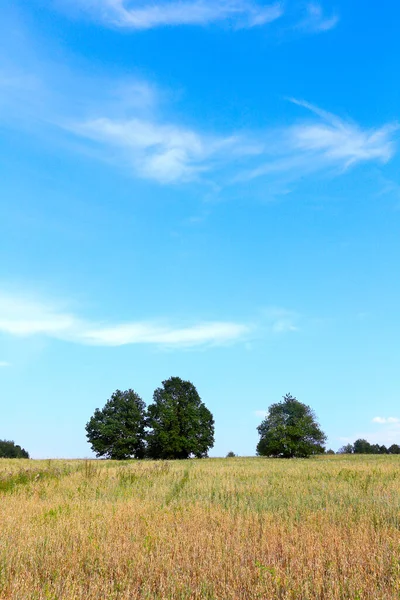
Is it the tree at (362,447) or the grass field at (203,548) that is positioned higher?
the grass field at (203,548)

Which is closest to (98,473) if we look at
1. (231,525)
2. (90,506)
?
(90,506)

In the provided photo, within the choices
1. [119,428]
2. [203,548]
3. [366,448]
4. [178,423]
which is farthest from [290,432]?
[366,448]

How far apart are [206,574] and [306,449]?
64.2m

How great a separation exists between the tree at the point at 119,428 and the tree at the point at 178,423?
178 cm

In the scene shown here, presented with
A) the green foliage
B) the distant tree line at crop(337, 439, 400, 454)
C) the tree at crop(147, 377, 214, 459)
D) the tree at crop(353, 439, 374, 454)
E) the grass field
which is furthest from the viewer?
the tree at crop(353, 439, 374, 454)

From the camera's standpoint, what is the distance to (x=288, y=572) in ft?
21.6

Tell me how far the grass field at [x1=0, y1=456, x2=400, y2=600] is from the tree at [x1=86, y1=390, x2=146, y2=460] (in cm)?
5391

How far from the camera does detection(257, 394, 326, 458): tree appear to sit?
6675cm

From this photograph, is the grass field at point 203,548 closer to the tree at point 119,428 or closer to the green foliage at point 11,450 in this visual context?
Result: the tree at point 119,428

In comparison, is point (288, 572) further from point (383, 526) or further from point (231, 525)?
point (383, 526)

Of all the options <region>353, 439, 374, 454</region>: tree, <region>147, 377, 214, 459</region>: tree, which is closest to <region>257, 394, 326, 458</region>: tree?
<region>147, 377, 214, 459</region>: tree

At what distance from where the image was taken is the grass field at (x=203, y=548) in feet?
20.1

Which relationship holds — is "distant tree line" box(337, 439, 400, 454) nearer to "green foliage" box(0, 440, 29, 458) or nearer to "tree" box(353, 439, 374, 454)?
"tree" box(353, 439, 374, 454)

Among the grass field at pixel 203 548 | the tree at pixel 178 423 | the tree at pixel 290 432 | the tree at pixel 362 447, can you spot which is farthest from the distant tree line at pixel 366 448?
the grass field at pixel 203 548
